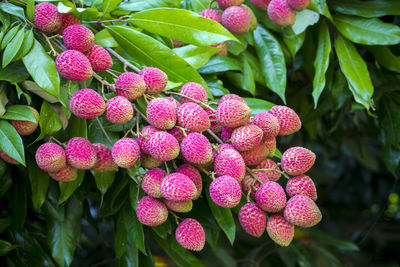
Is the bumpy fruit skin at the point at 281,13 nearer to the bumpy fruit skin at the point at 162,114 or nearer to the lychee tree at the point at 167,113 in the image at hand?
the lychee tree at the point at 167,113

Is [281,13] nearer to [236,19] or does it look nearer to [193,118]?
[236,19]

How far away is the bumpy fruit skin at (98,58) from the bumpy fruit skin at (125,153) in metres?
0.15

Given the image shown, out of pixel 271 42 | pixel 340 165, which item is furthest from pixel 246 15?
pixel 340 165

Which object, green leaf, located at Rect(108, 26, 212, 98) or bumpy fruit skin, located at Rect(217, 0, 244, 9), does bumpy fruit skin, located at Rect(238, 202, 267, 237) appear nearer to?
green leaf, located at Rect(108, 26, 212, 98)

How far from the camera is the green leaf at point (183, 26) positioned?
2.40ft

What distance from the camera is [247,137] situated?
57 cm

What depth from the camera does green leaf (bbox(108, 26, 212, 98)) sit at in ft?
2.47

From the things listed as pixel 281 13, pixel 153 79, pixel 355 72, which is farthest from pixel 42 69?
pixel 355 72

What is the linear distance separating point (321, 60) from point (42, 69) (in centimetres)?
66

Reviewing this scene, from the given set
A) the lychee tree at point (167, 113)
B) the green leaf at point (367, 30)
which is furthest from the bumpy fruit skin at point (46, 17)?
the green leaf at point (367, 30)

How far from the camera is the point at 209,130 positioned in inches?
25.4

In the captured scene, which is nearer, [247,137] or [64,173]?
[247,137]

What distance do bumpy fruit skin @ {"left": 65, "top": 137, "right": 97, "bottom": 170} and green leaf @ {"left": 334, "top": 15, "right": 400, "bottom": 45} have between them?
2.37 ft

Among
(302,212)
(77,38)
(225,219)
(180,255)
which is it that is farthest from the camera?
(180,255)
